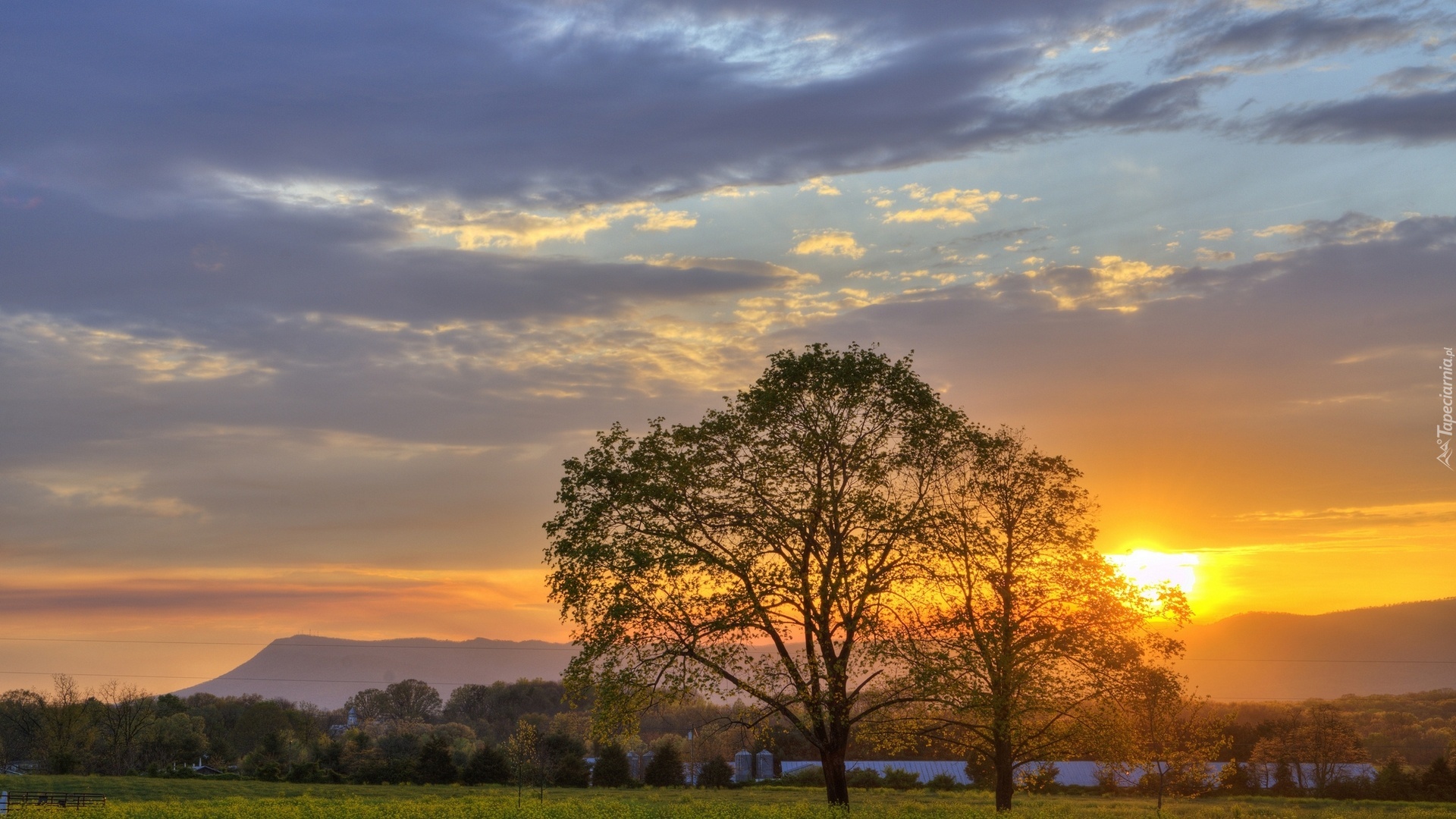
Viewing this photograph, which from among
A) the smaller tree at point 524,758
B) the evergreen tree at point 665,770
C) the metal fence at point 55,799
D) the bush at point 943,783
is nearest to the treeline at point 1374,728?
the bush at point 943,783

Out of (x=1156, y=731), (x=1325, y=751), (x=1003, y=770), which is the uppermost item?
(x=1156, y=731)

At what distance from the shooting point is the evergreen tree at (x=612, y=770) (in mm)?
101750

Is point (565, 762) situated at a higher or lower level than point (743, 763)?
higher

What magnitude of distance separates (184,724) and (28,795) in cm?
7877

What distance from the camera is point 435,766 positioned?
101 m

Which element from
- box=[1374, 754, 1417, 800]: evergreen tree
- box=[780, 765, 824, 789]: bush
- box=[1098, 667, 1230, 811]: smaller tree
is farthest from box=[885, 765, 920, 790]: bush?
box=[1374, 754, 1417, 800]: evergreen tree

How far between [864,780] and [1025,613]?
57.9m

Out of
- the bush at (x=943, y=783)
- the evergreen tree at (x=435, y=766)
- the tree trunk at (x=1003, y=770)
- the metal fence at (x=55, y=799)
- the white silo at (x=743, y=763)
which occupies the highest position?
the tree trunk at (x=1003, y=770)

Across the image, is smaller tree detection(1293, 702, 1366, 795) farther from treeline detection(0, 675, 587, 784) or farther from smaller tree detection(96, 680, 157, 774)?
smaller tree detection(96, 680, 157, 774)

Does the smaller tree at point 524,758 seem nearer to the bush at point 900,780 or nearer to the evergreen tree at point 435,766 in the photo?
the evergreen tree at point 435,766

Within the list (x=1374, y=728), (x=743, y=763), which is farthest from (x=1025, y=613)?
(x=1374, y=728)

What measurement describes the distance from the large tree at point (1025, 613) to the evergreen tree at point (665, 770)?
61748 millimetres

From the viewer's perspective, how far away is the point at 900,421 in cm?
4356

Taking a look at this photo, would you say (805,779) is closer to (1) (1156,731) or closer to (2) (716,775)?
(2) (716,775)
